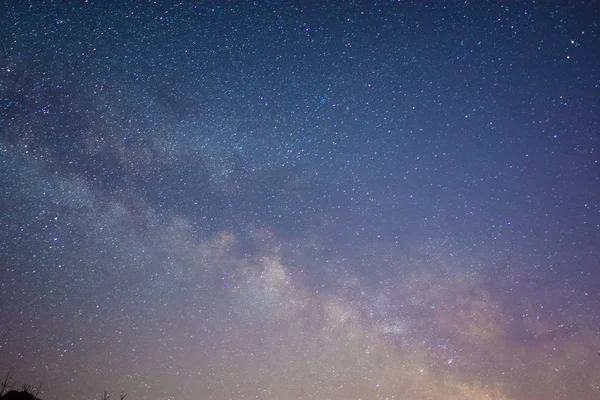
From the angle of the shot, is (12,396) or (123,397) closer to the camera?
(12,396)

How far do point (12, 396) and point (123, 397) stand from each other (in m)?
21.2

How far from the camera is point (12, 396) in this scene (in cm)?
2266

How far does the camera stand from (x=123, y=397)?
1583 inches
